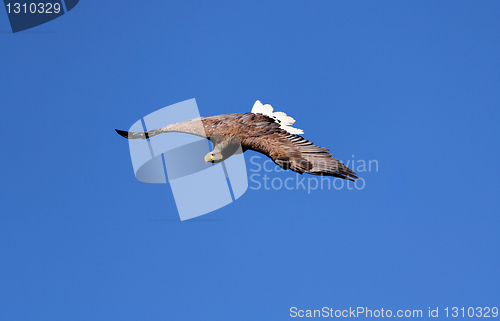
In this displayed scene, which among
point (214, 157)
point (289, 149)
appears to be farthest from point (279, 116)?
point (289, 149)

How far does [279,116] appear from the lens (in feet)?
36.9

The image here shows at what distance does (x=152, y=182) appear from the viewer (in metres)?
10.2

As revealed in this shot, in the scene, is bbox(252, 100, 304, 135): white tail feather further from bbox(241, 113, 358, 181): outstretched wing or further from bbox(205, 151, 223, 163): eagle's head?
bbox(205, 151, 223, 163): eagle's head

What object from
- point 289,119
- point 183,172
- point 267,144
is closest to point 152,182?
point 183,172

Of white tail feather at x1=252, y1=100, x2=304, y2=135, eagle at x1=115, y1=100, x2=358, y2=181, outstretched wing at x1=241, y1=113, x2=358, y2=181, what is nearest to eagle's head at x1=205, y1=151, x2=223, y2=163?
→ eagle at x1=115, y1=100, x2=358, y2=181

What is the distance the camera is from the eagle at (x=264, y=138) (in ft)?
27.7

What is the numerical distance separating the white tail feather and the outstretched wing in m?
0.32

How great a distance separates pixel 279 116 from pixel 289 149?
235 centimetres

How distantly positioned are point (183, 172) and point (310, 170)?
3.40 meters

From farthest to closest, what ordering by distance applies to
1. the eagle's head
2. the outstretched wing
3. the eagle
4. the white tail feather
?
the white tail feather, the eagle's head, the eagle, the outstretched wing

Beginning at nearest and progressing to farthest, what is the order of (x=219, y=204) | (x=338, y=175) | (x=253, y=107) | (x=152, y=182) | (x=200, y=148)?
(x=338, y=175)
(x=219, y=204)
(x=152, y=182)
(x=200, y=148)
(x=253, y=107)

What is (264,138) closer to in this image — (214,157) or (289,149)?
(289,149)

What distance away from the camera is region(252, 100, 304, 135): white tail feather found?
34.2 ft

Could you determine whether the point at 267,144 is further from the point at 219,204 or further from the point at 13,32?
the point at 13,32
